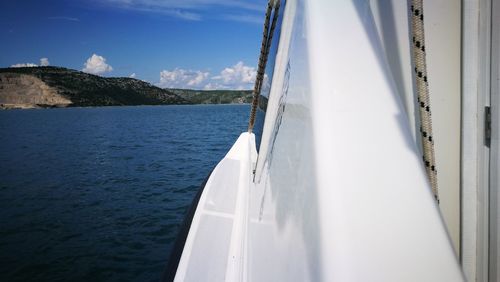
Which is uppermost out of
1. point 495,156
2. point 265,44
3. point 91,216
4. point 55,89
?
point 55,89

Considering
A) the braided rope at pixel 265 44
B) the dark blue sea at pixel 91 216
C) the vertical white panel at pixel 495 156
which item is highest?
the braided rope at pixel 265 44

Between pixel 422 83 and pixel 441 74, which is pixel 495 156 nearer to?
pixel 441 74

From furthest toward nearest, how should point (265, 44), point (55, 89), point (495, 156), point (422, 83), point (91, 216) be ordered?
1. point (55, 89)
2. point (91, 216)
3. point (265, 44)
4. point (495, 156)
5. point (422, 83)

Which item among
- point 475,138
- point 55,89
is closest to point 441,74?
Result: point 475,138

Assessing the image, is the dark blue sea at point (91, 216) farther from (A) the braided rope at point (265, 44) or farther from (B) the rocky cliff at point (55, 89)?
(B) the rocky cliff at point (55, 89)

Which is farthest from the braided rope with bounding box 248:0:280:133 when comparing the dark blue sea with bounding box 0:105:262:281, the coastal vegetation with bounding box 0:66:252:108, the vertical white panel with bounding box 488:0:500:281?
the coastal vegetation with bounding box 0:66:252:108

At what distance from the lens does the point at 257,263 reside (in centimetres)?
189

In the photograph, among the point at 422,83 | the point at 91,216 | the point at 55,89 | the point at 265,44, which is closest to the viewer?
the point at 422,83

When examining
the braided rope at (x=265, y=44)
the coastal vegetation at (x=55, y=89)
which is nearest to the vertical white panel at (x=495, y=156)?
the braided rope at (x=265, y=44)

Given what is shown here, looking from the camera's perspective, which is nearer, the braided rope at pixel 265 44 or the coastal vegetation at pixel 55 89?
the braided rope at pixel 265 44

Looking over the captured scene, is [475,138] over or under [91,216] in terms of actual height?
over

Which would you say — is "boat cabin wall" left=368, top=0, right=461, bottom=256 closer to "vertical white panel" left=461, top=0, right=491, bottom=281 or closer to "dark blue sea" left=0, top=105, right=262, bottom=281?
"vertical white panel" left=461, top=0, right=491, bottom=281

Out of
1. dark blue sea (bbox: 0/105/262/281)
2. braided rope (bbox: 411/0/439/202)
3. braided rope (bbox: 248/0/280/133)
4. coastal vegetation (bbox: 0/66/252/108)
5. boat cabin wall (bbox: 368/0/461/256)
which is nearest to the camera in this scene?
braided rope (bbox: 411/0/439/202)

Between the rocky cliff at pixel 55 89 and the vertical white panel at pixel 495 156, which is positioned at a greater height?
the rocky cliff at pixel 55 89
